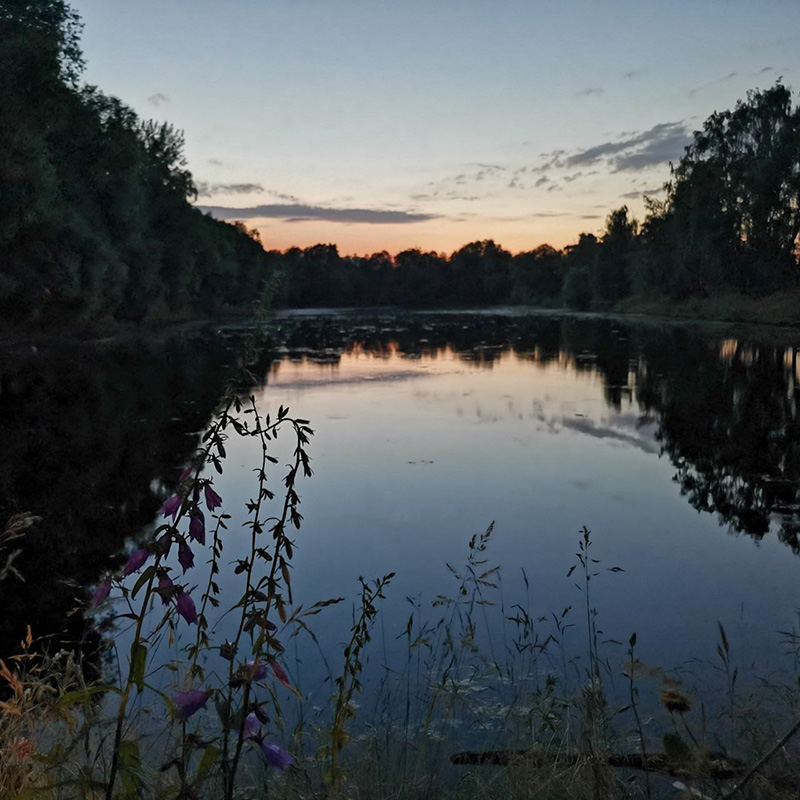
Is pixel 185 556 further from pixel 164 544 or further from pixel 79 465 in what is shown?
pixel 79 465

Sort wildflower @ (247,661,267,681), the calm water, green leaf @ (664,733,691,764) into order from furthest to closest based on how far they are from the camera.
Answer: the calm water → wildflower @ (247,661,267,681) → green leaf @ (664,733,691,764)

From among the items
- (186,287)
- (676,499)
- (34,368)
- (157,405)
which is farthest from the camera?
(186,287)

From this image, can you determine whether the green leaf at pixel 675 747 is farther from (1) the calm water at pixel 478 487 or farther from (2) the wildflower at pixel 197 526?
(1) the calm water at pixel 478 487

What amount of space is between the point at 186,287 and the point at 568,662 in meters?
55.0

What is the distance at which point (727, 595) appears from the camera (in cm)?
569

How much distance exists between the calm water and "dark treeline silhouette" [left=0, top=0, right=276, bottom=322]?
9.47 meters

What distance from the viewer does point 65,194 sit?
115 feet

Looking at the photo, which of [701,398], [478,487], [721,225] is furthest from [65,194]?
[721,225]

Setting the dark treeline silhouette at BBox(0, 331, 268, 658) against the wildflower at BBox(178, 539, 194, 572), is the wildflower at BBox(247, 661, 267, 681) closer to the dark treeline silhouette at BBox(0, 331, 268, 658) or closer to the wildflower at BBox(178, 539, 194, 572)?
the wildflower at BBox(178, 539, 194, 572)

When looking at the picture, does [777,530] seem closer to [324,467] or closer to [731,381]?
[324,467]

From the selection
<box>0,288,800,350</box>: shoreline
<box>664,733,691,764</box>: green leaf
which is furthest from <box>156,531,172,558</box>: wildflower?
<box>0,288,800,350</box>: shoreline

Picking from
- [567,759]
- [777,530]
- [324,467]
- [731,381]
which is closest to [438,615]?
[567,759]

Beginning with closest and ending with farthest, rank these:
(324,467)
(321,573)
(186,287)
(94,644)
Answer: (94,644) → (321,573) → (324,467) → (186,287)

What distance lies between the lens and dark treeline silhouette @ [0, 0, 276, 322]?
85.3ft
